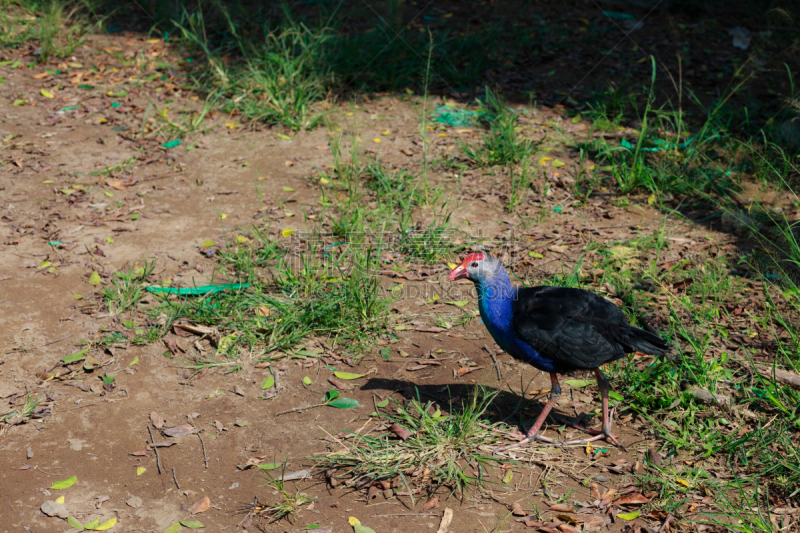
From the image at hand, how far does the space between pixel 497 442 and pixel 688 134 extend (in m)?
4.14

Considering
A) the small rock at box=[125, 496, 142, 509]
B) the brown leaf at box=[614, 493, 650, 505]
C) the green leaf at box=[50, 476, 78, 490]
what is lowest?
the green leaf at box=[50, 476, 78, 490]

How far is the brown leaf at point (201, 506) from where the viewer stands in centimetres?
323

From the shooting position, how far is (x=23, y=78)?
774 cm

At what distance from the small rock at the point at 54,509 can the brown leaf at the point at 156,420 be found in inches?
26.0

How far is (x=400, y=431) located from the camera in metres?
3.67

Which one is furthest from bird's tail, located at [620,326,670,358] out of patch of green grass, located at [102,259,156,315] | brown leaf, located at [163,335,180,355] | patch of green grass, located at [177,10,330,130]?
patch of green grass, located at [177,10,330,130]

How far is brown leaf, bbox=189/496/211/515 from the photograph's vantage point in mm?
3229

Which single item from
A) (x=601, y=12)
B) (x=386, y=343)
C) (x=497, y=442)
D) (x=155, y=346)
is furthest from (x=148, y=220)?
(x=601, y=12)

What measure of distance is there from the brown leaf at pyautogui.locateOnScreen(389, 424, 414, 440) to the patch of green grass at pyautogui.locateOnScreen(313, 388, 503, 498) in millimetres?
22

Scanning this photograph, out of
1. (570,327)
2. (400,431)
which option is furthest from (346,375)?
(570,327)

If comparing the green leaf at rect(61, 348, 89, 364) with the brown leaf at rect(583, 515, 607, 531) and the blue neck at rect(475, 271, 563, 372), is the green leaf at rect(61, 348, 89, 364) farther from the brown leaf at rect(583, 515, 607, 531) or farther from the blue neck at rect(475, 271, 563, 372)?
the brown leaf at rect(583, 515, 607, 531)

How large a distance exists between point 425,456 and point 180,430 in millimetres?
1461

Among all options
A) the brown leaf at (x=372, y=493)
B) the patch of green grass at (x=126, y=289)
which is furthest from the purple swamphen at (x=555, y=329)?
the patch of green grass at (x=126, y=289)

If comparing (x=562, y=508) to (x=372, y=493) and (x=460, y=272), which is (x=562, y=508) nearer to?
(x=372, y=493)
